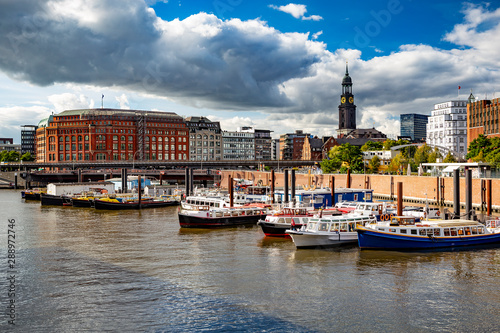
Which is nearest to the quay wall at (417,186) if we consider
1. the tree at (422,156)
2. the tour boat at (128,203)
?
the tour boat at (128,203)

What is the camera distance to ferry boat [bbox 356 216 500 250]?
41.8m

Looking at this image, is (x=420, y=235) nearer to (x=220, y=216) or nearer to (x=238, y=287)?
(x=238, y=287)

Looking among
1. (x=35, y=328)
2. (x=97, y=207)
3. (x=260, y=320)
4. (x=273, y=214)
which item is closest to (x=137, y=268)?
(x=35, y=328)

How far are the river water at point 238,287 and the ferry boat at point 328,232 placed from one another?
1.25 meters

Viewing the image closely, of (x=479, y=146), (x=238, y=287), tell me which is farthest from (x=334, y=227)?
(x=479, y=146)

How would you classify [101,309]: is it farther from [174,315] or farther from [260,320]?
[260,320]

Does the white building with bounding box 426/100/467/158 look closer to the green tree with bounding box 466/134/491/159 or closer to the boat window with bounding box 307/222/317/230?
the green tree with bounding box 466/134/491/159

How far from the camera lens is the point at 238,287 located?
3127 cm

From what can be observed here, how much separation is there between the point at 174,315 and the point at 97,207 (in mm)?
59793

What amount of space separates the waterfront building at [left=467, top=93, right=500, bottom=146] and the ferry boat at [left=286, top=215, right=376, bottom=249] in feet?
328

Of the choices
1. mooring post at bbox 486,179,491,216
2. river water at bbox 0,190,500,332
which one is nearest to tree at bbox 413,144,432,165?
mooring post at bbox 486,179,491,216

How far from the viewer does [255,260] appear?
3903 centimetres

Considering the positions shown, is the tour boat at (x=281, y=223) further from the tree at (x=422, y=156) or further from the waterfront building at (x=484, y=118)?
the waterfront building at (x=484, y=118)

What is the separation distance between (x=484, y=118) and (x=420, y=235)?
353 feet
